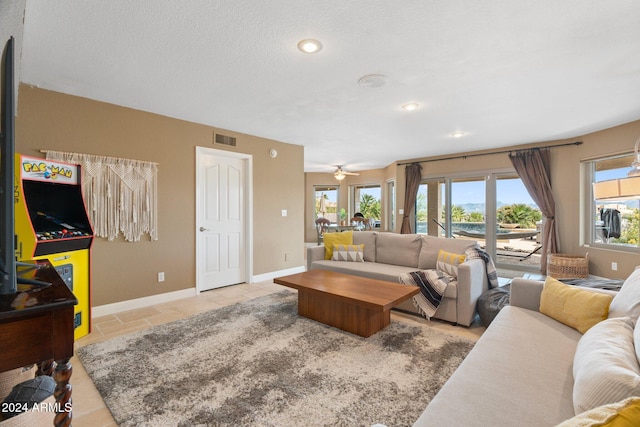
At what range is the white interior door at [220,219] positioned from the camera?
421 centimetres

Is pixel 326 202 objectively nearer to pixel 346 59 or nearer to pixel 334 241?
pixel 334 241

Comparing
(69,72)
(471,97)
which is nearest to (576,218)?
(471,97)

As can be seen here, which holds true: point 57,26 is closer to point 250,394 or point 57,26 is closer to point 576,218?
point 250,394

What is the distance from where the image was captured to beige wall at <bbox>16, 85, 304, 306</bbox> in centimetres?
294

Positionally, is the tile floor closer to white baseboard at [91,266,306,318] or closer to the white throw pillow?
white baseboard at [91,266,306,318]

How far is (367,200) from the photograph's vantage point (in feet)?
29.9

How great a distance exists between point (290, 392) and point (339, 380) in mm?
350

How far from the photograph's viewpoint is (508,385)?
1242mm

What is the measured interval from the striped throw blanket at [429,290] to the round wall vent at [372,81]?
2011 mm

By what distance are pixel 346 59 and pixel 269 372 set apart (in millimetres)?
2485

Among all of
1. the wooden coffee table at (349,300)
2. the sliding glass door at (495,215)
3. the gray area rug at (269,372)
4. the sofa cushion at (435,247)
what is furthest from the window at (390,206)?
the gray area rug at (269,372)

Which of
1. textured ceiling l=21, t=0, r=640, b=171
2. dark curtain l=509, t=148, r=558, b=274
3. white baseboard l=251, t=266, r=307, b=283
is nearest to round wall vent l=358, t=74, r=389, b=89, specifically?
textured ceiling l=21, t=0, r=640, b=171

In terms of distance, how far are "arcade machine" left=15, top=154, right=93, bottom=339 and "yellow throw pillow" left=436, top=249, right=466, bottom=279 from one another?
353 cm

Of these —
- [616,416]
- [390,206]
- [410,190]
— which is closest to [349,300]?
[616,416]
